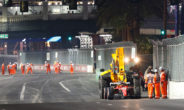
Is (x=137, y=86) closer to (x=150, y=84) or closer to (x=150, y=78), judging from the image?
(x=150, y=84)

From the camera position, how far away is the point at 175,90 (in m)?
24.2

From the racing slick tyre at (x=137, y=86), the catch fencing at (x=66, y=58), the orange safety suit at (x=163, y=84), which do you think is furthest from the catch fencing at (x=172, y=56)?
the catch fencing at (x=66, y=58)

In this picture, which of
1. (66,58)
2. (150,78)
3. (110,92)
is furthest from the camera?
(66,58)

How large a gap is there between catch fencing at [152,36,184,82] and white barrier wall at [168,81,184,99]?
0.97 feet

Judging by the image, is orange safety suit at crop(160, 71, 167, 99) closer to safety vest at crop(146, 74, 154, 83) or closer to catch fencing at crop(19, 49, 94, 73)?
safety vest at crop(146, 74, 154, 83)

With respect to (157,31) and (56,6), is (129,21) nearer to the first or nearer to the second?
(157,31)

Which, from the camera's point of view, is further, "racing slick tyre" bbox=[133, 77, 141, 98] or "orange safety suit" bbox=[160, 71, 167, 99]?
"orange safety suit" bbox=[160, 71, 167, 99]

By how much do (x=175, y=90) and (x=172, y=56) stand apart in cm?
261

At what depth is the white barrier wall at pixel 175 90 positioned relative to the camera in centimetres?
2325

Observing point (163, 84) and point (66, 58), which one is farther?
point (66, 58)

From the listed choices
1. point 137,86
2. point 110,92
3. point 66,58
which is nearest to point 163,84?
point 137,86

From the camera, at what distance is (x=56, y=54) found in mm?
76750

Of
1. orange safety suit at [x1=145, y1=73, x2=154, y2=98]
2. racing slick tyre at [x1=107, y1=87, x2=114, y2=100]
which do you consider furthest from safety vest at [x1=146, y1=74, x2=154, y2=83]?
racing slick tyre at [x1=107, y1=87, x2=114, y2=100]

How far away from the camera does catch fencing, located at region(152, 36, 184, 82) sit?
24505 millimetres
